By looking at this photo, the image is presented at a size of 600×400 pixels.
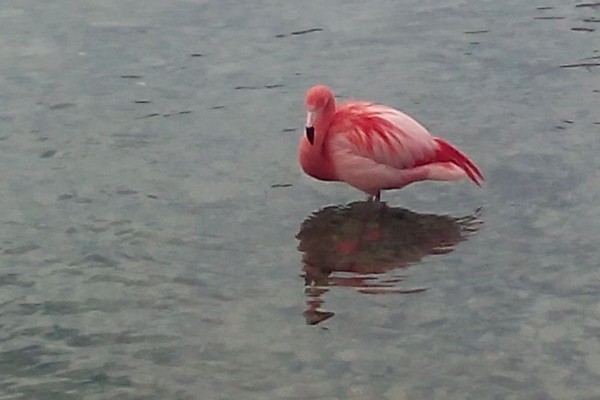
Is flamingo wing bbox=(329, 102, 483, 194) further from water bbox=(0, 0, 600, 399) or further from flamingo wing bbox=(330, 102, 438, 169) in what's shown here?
water bbox=(0, 0, 600, 399)

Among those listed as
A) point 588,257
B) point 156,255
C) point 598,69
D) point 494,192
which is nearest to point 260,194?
point 156,255

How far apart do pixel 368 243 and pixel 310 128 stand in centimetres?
60

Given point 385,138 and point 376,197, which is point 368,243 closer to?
point 376,197

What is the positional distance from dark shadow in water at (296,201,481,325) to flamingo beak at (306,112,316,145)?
1.17 feet

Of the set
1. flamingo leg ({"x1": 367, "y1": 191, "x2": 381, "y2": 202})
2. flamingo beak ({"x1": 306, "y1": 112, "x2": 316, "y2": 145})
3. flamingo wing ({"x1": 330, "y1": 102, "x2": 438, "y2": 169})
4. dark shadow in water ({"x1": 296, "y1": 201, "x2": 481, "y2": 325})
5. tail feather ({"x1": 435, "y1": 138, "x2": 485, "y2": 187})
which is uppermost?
flamingo beak ({"x1": 306, "y1": 112, "x2": 316, "y2": 145})

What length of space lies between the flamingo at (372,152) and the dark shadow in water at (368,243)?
0.51 ft

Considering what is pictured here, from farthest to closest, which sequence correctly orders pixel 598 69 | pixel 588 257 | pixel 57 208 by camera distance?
pixel 598 69 < pixel 57 208 < pixel 588 257

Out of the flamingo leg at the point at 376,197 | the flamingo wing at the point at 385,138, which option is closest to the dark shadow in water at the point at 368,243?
the flamingo leg at the point at 376,197

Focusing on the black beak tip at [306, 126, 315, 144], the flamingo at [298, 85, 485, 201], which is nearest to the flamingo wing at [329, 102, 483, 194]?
the flamingo at [298, 85, 485, 201]

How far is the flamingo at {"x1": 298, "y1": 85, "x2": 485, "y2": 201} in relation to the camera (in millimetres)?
5816

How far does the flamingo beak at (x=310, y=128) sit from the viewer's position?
18.9 feet

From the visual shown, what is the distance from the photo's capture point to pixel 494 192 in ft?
19.6

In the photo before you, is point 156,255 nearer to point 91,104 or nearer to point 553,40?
point 91,104

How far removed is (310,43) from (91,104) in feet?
5.06
